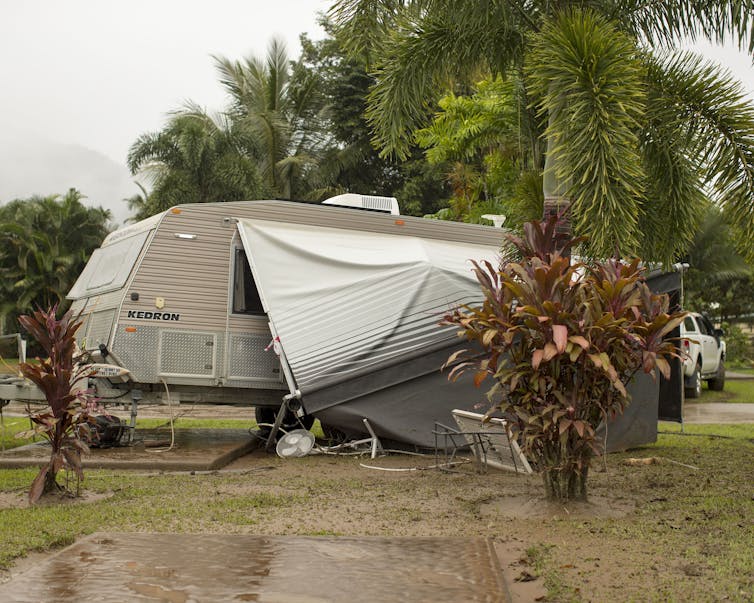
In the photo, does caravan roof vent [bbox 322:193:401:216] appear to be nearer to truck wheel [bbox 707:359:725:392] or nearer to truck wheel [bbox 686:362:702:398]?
truck wheel [bbox 686:362:702:398]

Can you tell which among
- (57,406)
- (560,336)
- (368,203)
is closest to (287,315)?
(368,203)

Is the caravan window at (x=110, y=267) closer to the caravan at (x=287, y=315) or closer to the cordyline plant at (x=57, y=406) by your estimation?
the caravan at (x=287, y=315)

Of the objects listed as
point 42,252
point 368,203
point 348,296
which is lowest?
point 348,296

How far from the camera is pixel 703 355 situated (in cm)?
2120

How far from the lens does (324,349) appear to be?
10.6m

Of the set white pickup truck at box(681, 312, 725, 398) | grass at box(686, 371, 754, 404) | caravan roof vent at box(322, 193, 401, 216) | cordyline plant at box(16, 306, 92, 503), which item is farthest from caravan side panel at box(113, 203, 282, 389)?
grass at box(686, 371, 754, 404)

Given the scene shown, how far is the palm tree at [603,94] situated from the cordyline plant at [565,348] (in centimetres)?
161

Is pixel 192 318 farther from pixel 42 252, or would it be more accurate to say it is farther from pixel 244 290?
pixel 42 252

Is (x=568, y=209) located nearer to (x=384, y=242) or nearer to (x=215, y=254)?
(x=384, y=242)

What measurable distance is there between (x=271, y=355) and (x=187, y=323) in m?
1.10

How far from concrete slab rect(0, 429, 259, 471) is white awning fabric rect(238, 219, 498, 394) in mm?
1404

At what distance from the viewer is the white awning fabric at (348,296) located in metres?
10.5

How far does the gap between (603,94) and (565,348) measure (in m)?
3.30

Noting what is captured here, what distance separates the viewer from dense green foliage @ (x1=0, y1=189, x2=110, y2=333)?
39188 millimetres
